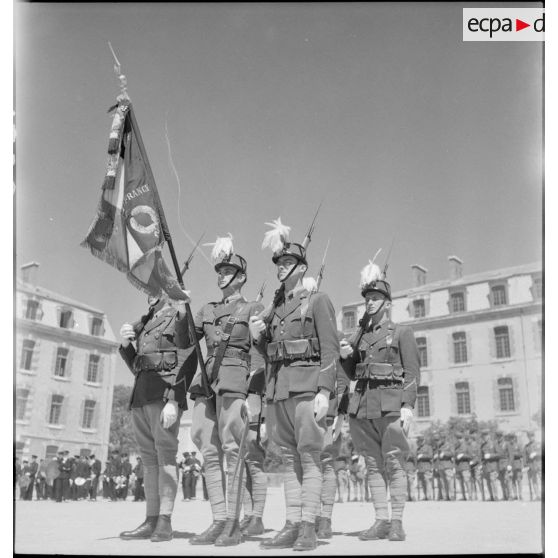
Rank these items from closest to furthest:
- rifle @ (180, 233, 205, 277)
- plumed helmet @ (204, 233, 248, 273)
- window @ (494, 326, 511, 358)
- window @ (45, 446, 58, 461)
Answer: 1. plumed helmet @ (204, 233, 248, 273)
2. rifle @ (180, 233, 205, 277)
3. window @ (494, 326, 511, 358)
4. window @ (45, 446, 58, 461)

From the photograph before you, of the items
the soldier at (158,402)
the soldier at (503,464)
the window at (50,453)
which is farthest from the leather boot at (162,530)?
the soldier at (503,464)

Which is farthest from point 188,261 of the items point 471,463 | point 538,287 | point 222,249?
point 471,463

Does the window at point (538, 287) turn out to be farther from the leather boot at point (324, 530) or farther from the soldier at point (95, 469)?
the soldier at point (95, 469)

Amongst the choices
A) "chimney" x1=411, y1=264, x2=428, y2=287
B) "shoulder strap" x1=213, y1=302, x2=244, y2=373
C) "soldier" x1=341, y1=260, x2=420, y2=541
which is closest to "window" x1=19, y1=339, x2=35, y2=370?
"shoulder strap" x1=213, y1=302, x2=244, y2=373

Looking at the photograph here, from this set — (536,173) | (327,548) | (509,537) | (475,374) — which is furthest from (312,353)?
(475,374)

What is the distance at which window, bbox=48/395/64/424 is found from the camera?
6.96 metres

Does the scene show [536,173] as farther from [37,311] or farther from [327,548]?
[37,311]

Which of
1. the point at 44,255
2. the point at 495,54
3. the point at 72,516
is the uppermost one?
the point at 495,54

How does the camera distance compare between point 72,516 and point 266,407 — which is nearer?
point 266,407

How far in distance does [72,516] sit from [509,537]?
3913 mm

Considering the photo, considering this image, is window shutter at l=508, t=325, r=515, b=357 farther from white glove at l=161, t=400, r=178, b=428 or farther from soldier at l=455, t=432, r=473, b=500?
white glove at l=161, t=400, r=178, b=428

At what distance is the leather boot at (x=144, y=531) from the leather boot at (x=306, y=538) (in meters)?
1.21

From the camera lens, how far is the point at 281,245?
5.11 metres

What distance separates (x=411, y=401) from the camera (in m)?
5.02
